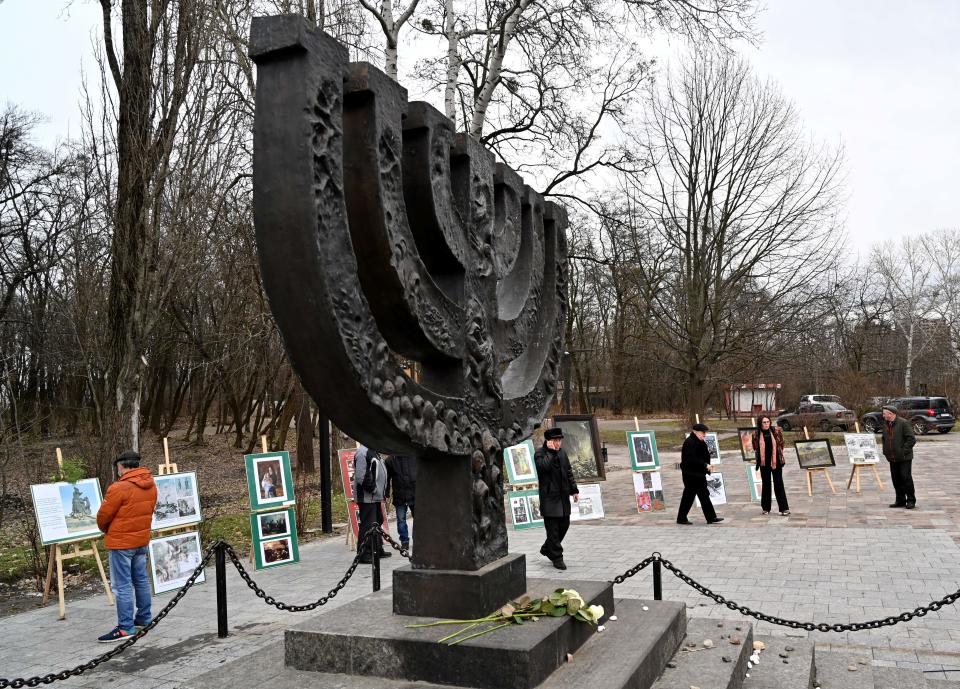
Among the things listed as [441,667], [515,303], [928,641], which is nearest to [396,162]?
[515,303]

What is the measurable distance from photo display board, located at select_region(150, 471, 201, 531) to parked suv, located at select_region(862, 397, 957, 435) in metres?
28.4

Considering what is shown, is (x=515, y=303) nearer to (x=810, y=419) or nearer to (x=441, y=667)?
(x=441, y=667)

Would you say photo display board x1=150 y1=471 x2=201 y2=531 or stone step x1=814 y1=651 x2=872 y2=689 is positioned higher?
photo display board x1=150 y1=471 x2=201 y2=531

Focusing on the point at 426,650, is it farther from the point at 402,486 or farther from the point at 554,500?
the point at 402,486

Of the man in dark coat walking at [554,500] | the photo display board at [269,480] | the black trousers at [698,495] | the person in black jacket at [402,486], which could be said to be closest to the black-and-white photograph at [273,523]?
the photo display board at [269,480]

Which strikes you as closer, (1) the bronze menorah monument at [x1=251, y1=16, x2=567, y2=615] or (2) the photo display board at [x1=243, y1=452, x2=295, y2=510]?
(1) the bronze menorah monument at [x1=251, y1=16, x2=567, y2=615]

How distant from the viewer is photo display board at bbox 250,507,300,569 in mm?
10008

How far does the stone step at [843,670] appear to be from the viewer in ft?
17.5

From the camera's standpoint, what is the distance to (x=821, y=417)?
31.9 metres

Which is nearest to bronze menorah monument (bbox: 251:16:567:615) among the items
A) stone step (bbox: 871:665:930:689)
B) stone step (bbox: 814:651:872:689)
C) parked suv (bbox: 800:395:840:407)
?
stone step (bbox: 814:651:872:689)

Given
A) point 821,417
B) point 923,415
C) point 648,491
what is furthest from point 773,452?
point 923,415

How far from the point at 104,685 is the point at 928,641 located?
666 centimetres

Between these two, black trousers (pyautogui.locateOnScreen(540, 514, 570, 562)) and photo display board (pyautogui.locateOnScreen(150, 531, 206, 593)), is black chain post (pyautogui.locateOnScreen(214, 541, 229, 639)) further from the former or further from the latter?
black trousers (pyautogui.locateOnScreen(540, 514, 570, 562))

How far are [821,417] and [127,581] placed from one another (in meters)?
30.2
